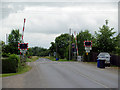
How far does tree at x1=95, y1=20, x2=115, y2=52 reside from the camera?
37.7 metres

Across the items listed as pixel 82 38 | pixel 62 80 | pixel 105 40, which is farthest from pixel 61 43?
pixel 62 80

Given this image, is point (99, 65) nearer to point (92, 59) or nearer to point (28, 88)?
point (92, 59)

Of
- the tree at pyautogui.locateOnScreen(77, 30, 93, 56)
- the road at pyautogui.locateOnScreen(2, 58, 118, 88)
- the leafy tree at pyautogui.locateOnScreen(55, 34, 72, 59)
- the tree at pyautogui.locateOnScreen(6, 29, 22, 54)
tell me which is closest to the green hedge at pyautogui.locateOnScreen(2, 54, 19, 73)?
the road at pyautogui.locateOnScreen(2, 58, 118, 88)

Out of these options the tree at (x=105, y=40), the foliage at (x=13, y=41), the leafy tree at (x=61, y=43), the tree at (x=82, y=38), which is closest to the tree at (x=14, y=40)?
the foliage at (x=13, y=41)

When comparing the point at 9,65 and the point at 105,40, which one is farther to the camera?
the point at 105,40

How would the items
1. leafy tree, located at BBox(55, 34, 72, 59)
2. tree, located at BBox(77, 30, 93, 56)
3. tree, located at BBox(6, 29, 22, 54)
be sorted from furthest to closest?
leafy tree, located at BBox(55, 34, 72, 59), tree, located at BBox(77, 30, 93, 56), tree, located at BBox(6, 29, 22, 54)

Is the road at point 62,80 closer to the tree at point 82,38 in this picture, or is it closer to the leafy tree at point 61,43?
the tree at point 82,38

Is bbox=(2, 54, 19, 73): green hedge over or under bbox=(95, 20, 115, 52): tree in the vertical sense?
under

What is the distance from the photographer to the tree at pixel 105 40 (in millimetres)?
37719

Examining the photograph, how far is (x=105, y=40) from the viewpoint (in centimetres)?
3775

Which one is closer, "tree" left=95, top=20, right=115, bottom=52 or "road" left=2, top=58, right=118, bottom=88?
"road" left=2, top=58, right=118, bottom=88

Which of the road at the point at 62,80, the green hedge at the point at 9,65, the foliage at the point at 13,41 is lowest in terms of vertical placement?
the road at the point at 62,80

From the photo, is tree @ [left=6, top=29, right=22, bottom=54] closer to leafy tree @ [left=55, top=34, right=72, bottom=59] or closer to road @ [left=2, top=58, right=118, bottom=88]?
road @ [left=2, top=58, right=118, bottom=88]

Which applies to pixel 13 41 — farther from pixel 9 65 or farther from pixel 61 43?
pixel 61 43
